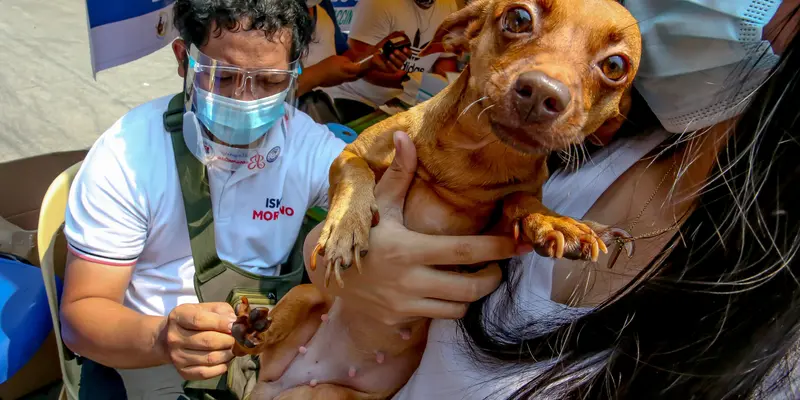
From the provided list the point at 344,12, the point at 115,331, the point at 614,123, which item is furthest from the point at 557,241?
the point at 344,12

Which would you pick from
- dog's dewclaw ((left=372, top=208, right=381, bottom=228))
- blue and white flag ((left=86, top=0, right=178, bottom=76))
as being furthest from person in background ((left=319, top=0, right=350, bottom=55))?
dog's dewclaw ((left=372, top=208, right=381, bottom=228))

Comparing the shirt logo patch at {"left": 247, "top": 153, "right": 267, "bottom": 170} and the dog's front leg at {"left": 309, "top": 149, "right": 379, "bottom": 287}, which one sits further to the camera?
the shirt logo patch at {"left": 247, "top": 153, "right": 267, "bottom": 170}

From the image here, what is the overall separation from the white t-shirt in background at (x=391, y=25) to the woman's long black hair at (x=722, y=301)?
9.55ft

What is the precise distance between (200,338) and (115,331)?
0.37 meters

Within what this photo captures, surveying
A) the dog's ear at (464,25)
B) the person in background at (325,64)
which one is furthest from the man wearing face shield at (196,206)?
the person in background at (325,64)

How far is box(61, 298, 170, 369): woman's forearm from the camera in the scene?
196cm

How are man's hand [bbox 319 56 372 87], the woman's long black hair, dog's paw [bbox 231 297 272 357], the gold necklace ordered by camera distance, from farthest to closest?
man's hand [bbox 319 56 372 87]
dog's paw [bbox 231 297 272 357]
the gold necklace
the woman's long black hair

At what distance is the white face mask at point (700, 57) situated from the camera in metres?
1.19

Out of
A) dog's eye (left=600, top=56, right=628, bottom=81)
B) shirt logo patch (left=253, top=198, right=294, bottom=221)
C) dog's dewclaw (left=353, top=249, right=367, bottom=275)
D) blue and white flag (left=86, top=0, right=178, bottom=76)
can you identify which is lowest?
shirt logo patch (left=253, top=198, right=294, bottom=221)

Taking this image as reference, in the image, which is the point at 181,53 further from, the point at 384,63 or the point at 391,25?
the point at 391,25

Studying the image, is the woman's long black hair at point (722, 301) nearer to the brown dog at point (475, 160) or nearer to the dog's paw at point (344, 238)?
the brown dog at point (475, 160)

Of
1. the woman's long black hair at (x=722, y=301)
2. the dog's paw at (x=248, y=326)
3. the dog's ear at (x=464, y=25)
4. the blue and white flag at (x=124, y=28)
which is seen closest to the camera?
the woman's long black hair at (x=722, y=301)

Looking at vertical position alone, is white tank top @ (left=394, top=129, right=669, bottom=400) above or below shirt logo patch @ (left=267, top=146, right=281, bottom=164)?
above

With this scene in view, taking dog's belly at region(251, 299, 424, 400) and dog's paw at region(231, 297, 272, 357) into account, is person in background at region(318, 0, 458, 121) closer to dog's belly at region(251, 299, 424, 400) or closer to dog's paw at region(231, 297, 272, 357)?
dog's belly at region(251, 299, 424, 400)
